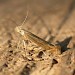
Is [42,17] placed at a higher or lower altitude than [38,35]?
higher

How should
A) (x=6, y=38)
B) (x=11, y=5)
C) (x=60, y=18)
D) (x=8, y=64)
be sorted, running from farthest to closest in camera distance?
(x=11, y=5) → (x=60, y=18) → (x=6, y=38) → (x=8, y=64)

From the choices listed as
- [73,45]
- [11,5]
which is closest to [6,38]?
[73,45]

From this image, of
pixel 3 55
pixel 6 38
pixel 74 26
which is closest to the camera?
pixel 3 55

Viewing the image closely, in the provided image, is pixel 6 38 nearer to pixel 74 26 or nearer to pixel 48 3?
pixel 74 26

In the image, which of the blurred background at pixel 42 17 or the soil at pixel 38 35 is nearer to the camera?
the soil at pixel 38 35

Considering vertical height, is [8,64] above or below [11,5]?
below

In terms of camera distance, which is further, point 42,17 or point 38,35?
point 42,17

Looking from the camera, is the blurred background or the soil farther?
the blurred background

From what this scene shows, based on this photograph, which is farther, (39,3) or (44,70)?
(39,3)

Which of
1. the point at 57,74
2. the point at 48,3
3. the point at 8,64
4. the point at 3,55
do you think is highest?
the point at 48,3
